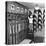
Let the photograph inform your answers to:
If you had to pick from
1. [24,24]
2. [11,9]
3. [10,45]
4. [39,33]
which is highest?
[11,9]

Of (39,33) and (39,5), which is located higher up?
(39,5)

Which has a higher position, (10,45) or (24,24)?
(24,24)

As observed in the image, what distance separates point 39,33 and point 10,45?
0.51m

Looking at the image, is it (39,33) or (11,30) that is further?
(39,33)

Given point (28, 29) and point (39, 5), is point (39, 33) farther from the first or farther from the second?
point (39, 5)

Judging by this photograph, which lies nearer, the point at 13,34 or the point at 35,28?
the point at 13,34

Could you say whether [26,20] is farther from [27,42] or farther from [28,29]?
[27,42]

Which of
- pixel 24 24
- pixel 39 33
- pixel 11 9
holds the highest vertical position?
pixel 11 9

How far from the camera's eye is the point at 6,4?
1.44 m

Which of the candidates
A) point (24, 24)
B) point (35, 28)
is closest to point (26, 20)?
point (24, 24)

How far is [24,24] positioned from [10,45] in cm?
40

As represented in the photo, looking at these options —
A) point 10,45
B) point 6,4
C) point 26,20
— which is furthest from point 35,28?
point 6,4
